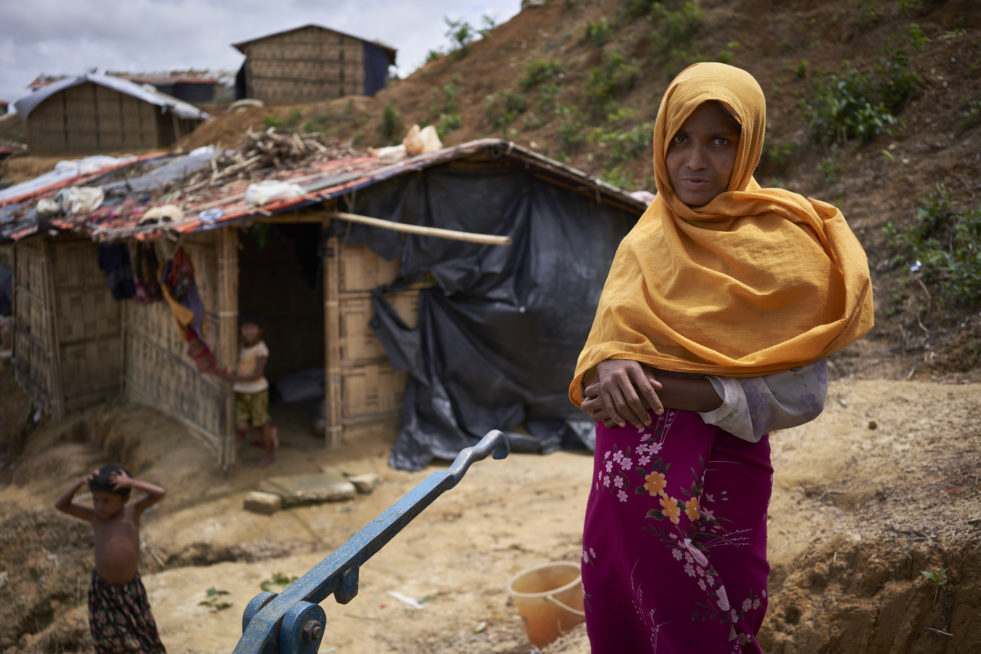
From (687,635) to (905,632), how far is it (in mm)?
1140

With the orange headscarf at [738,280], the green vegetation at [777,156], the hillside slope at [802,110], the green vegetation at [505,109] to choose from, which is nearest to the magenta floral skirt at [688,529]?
the orange headscarf at [738,280]

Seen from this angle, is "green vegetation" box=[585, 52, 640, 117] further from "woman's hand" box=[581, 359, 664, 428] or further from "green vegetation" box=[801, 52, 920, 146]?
"woman's hand" box=[581, 359, 664, 428]

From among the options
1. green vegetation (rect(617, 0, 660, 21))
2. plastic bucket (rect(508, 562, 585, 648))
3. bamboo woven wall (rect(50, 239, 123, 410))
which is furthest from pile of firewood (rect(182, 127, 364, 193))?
green vegetation (rect(617, 0, 660, 21))

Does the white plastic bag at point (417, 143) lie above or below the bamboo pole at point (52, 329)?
above

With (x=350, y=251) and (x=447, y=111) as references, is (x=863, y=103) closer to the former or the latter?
(x=350, y=251)

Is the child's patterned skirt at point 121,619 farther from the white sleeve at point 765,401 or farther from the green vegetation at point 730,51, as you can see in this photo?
the green vegetation at point 730,51

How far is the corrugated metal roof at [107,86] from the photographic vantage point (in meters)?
20.2

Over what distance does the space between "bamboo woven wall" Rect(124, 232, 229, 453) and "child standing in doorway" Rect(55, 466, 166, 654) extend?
258 cm

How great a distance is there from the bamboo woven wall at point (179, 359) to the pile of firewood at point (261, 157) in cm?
126

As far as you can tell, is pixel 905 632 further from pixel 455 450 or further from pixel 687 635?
pixel 455 450

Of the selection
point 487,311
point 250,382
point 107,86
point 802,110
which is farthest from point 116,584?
point 107,86

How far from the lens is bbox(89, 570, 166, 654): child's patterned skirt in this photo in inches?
146

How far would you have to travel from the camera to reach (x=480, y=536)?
5316mm

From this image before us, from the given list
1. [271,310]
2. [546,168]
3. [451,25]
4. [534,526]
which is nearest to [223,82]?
[451,25]
